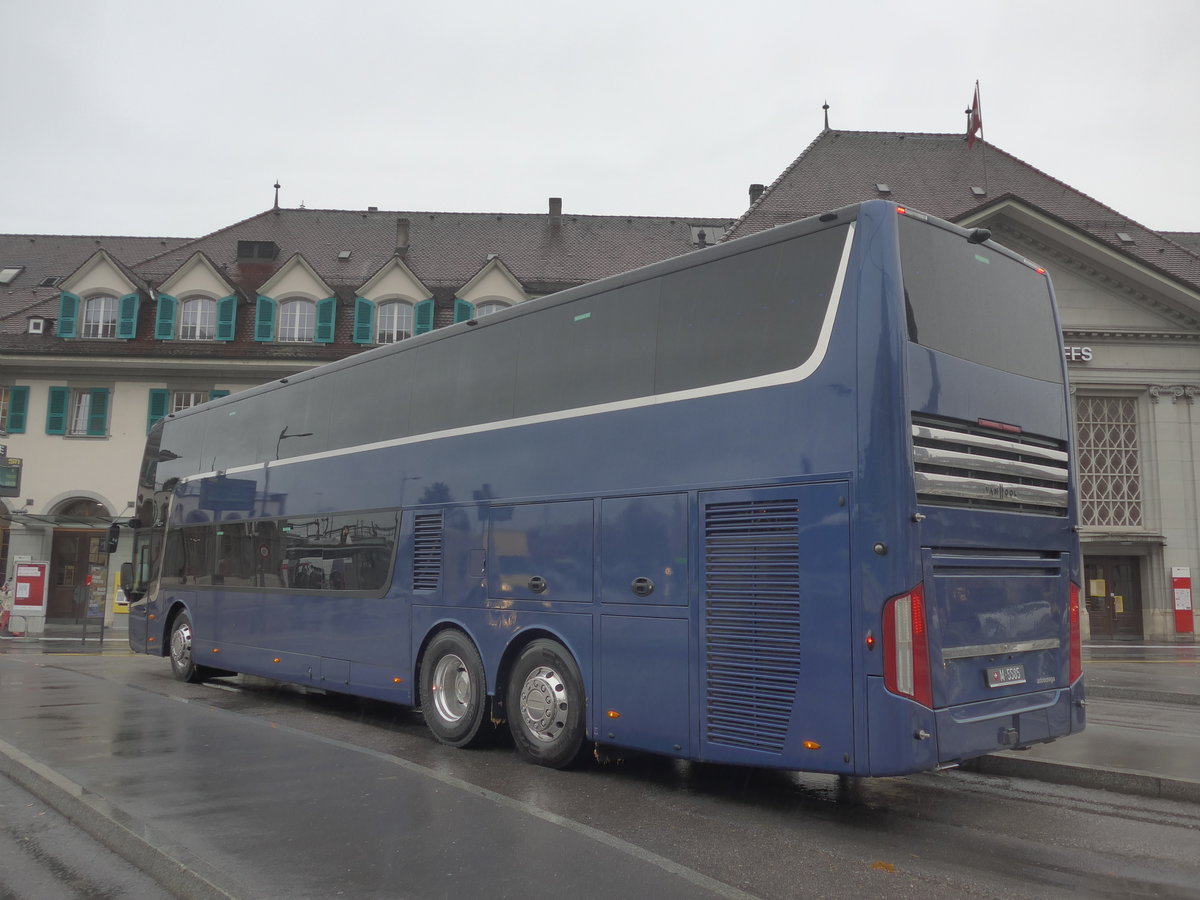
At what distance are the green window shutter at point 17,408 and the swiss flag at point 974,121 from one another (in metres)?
32.9

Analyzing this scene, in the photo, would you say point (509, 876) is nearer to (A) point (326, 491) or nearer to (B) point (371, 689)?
(B) point (371, 689)

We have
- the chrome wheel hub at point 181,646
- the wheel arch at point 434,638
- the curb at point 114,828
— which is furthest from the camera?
the chrome wheel hub at point 181,646

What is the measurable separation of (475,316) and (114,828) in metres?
28.7

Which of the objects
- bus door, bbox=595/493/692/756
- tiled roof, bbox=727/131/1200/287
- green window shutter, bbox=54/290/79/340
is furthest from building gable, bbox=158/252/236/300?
bus door, bbox=595/493/692/756

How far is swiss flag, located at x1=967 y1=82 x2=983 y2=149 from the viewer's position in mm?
35438

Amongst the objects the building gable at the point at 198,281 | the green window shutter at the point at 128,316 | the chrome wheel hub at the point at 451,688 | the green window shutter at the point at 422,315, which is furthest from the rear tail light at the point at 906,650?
the green window shutter at the point at 128,316

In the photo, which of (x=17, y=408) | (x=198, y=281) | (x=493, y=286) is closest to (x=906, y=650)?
(x=493, y=286)

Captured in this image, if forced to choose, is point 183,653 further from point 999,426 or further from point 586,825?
point 999,426

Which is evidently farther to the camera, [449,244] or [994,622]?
[449,244]

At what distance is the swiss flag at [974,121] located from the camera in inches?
1395

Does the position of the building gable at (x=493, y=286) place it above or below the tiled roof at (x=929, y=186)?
below

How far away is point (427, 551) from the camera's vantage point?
1055cm

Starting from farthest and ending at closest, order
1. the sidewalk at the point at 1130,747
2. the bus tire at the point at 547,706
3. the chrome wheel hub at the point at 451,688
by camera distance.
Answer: the chrome wheel hub at the point at 451,688
the bus tire at the point at 547,706
the sidewalk at the point at 1130,747

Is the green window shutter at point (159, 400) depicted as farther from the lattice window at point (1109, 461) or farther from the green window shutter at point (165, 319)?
the lattice window at point (1109, 461)
